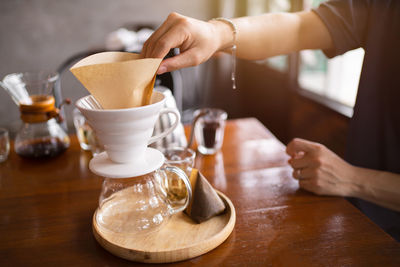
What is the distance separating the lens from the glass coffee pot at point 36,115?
1119 mm

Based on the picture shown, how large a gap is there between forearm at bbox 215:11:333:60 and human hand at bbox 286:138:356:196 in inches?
15.6

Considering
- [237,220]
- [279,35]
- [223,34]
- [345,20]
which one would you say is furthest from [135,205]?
[345,20]

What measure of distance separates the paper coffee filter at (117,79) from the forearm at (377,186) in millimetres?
656

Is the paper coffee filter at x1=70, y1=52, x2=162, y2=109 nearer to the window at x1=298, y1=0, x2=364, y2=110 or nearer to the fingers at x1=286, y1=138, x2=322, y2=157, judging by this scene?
the fingers at x1=286, y1=138, x2=322, y2=157

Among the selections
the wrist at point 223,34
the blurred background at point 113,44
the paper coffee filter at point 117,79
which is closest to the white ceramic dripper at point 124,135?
the paper coffee filter at point 117,79

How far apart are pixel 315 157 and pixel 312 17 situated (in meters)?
0.56

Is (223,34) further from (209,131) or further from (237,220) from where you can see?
(237,220)

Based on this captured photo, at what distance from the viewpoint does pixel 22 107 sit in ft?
3.67

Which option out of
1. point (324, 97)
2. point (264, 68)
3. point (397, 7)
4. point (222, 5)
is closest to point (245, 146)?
point (397, 7)

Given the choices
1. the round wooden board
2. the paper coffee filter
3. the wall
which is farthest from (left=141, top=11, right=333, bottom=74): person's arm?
the wall

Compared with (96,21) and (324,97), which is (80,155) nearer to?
(324,97)

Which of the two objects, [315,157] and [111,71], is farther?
[315,157]

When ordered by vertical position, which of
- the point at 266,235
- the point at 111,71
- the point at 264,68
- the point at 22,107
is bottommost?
the point at 264,68

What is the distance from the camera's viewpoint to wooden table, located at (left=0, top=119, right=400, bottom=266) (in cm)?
69
